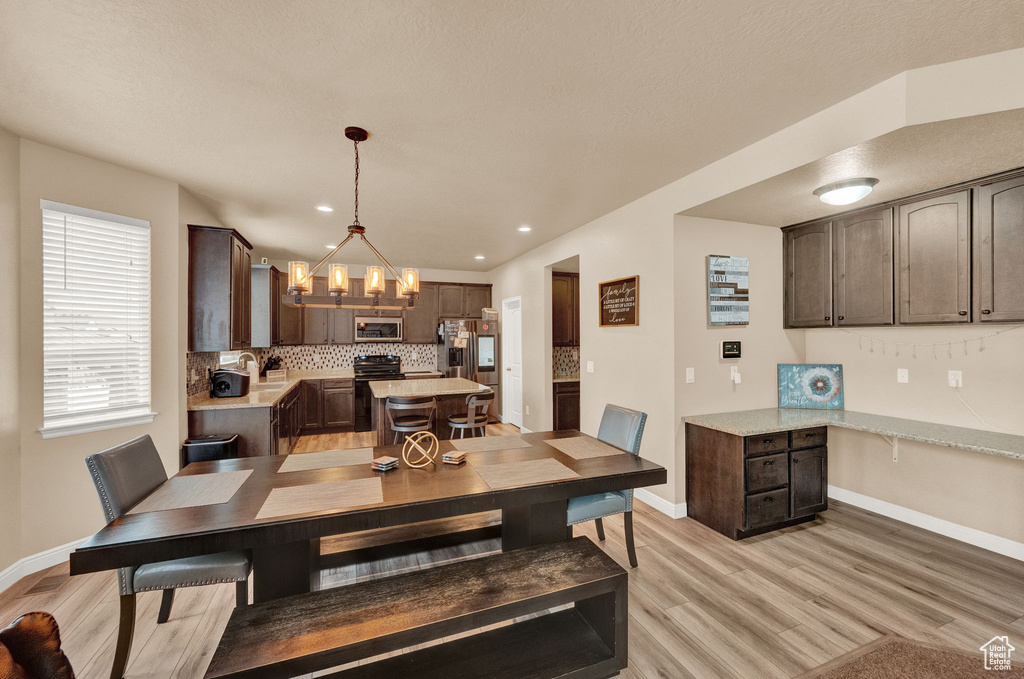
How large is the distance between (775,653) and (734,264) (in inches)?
106

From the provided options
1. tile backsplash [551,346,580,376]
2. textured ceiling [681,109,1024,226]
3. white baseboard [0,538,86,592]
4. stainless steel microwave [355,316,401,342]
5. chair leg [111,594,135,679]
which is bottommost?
white baseboard [0,538,86,592]

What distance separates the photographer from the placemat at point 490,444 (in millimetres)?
2393

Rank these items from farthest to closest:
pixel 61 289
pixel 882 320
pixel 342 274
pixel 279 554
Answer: pixel 882 320, pixel 342 274, pixel 61 289, pixel 279 554

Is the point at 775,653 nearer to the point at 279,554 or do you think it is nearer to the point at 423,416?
the point at 279,554

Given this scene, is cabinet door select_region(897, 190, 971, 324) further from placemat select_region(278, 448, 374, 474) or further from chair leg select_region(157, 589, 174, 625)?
chair leg select_region(157, 589, 174, 625)

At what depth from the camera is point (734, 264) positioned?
11.2ft

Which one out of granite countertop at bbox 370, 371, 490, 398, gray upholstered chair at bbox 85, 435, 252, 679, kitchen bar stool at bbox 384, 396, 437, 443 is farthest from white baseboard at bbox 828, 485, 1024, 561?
gray upholstered chair at bbox 85, 435, 252, 679

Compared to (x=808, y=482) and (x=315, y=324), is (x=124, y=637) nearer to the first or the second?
(x=808, y=482)

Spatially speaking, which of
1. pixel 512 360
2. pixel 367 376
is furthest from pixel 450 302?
pixel 367 376

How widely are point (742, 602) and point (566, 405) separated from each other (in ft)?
11.2

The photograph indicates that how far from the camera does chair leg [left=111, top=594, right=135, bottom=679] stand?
1.69 m

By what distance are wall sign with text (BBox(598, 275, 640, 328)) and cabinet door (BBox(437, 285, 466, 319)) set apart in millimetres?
3556

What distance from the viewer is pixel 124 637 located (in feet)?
5.58

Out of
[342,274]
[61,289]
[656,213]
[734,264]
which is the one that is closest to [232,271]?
[61,289]
